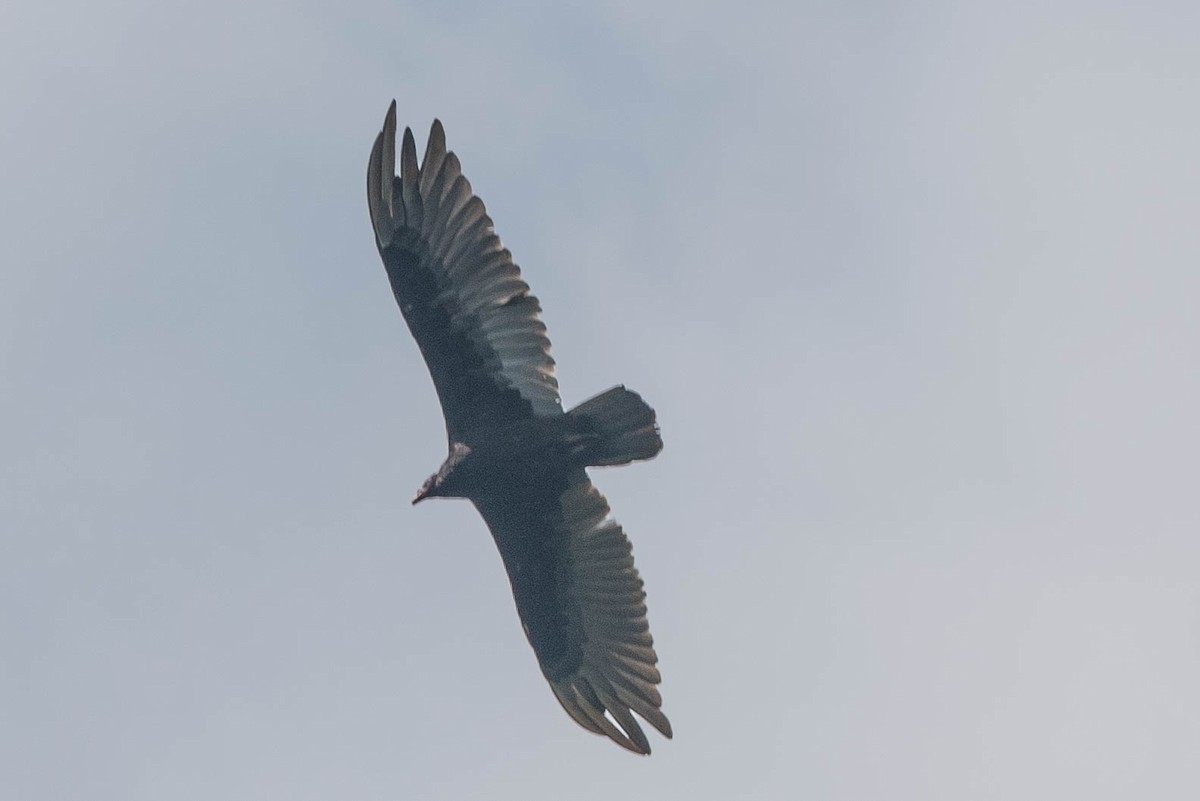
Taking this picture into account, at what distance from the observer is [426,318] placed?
14789 mm

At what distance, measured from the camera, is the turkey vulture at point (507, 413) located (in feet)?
48.2

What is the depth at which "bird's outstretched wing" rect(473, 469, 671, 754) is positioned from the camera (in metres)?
15.6

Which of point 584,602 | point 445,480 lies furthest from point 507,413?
point 584,602

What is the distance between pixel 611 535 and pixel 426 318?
2450 mm

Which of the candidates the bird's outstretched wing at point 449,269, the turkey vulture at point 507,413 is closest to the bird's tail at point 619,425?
the turkey vulture at point 507,413

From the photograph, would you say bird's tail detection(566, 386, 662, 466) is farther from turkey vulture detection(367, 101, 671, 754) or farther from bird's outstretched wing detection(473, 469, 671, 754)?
bird's outstretched wing detection(473, 469, 671, 754)

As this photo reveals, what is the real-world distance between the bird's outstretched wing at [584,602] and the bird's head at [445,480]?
0.38 m

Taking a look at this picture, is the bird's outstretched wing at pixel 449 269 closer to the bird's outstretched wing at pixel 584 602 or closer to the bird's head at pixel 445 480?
the bird's head at pixel 445 480

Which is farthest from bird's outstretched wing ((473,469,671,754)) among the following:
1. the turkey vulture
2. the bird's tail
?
the bird's tail

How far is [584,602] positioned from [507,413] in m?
1.93

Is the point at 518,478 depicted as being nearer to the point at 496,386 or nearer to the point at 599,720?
the point at 496,386

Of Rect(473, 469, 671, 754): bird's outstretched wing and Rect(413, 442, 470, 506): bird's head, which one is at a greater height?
Rect(413, 442, 470, 506): bird's head

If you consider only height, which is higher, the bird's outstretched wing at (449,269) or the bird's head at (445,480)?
the bird's outstretched wing at (449,269)

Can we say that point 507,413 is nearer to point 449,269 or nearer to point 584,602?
point 449,269
